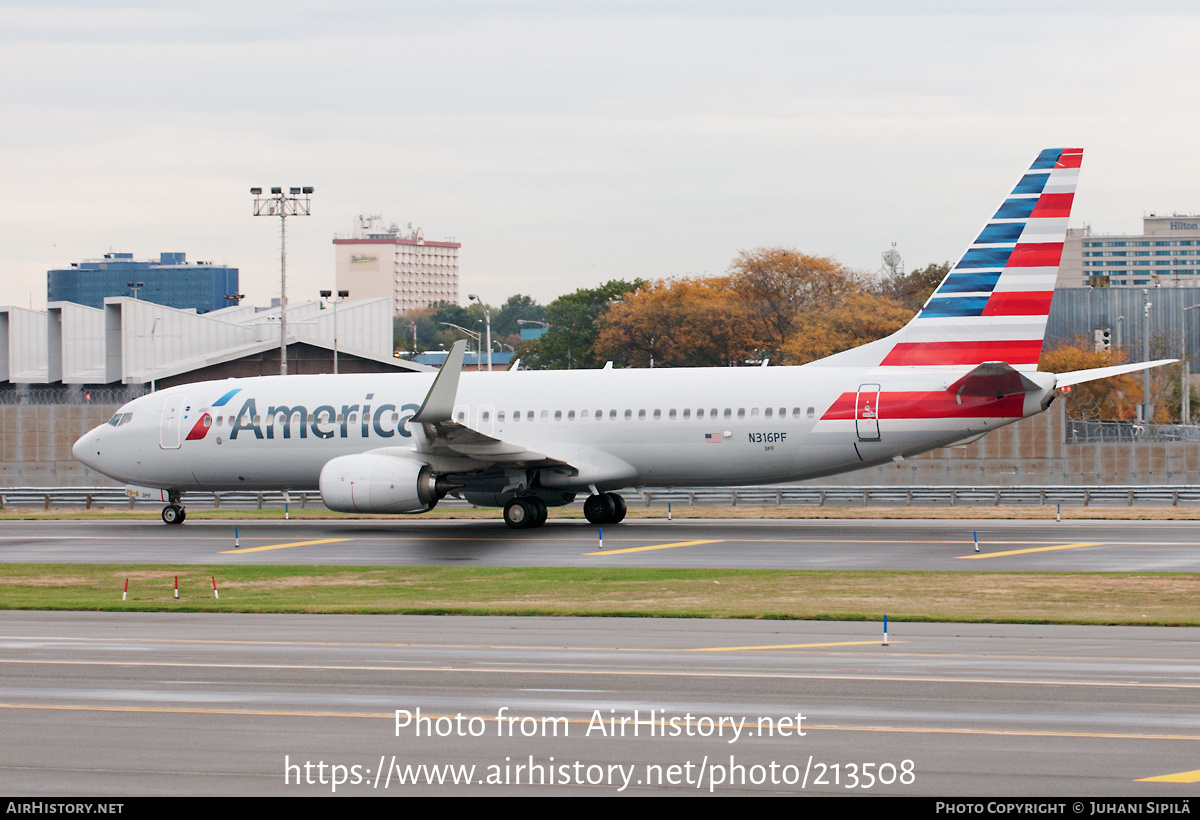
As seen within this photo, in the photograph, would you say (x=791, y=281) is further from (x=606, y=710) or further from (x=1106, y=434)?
(x=606, y=710)

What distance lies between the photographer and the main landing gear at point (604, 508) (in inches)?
1307

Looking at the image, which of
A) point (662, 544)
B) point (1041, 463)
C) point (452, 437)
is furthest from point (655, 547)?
point (1041, 463)

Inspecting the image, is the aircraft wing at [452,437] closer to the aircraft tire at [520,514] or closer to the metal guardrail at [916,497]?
the aircraft tire at [520,514]

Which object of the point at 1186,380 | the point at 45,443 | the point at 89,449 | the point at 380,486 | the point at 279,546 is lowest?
the point at 279,546

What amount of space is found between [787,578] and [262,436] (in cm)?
1700

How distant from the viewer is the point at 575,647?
50.2ft

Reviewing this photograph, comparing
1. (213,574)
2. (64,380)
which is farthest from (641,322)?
(213,574)

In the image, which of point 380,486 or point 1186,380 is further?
point 1186,380

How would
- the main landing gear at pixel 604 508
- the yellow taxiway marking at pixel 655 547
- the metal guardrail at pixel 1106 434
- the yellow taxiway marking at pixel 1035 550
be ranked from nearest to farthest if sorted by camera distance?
the yellow taxiway marking at pixel 1035 550
the yellow taxiway marking at pixel 655 547
the main landing gear at pixel 604 508
the metal guardrail at pixel 1106 434

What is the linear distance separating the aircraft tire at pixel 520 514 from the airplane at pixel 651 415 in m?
0.04

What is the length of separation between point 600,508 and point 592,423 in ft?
8.76

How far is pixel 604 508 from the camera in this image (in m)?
33.2

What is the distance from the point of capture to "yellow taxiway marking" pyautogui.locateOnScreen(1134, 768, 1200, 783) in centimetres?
886

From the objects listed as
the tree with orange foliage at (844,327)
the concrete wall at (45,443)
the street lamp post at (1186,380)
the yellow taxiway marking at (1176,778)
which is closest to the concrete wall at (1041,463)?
the tree with orange foliage at (844,327)
